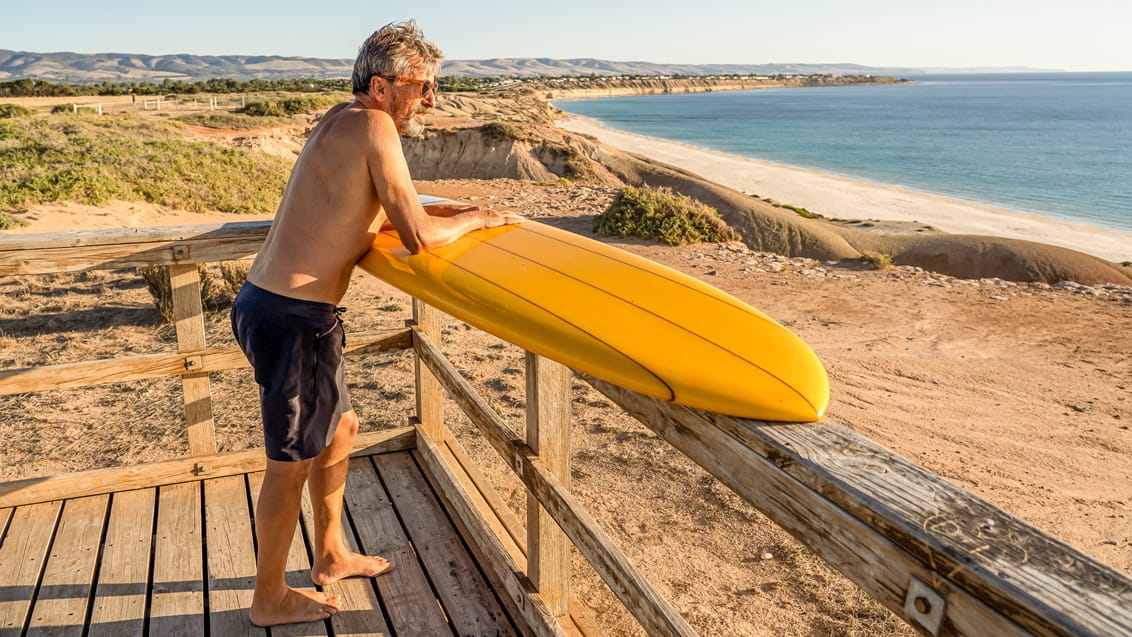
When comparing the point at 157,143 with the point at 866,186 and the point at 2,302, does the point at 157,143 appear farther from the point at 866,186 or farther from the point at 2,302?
the point at 866,186

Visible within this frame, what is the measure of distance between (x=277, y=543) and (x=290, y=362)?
0.59 metres

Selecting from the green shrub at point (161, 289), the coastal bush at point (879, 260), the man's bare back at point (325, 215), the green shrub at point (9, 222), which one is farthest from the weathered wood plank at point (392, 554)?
the coastal bush at point (879, 260)

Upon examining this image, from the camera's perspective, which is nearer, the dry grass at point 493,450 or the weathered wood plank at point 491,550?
the weathered wood plank at point 491,550

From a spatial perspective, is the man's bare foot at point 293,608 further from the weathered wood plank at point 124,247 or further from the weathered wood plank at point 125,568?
the weathered wood plank at point 124,247

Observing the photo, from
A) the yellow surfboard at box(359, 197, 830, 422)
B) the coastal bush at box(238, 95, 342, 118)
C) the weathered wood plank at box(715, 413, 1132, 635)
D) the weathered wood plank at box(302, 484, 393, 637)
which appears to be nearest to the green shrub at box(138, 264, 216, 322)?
the weathered wood plank at box(302, 484, 393, 637)

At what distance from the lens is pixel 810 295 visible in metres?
10.7

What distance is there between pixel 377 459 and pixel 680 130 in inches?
2589

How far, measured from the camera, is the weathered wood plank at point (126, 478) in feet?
11.0

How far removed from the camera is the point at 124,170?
15766mm

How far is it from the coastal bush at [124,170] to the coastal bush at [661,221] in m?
6.91

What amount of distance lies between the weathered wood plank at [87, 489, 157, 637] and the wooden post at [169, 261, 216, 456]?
30 centimetres

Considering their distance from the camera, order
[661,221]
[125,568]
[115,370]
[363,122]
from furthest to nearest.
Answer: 1. [661,221]
2. [115,370]
3. [125,568]
4. [363,122]

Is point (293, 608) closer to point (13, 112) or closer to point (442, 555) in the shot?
point (442, 555)

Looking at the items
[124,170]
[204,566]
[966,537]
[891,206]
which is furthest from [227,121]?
[966,537]
